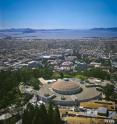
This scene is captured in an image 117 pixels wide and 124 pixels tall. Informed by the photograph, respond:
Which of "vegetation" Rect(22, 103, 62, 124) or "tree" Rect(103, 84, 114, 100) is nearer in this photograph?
"vegetation" Rect(22, 103, 62, 124)

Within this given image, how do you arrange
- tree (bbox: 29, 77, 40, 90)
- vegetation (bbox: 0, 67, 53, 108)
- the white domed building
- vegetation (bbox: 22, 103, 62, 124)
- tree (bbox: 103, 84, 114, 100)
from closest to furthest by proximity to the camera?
vegetation (bbox: 22, 103, 62, 124) < vegetation (bbox: 0, 67, 53, 108) < tree (bbox: 103, 84, 114, 100) < the white domed building < tree (bbox: 29, 77, 40, 90)

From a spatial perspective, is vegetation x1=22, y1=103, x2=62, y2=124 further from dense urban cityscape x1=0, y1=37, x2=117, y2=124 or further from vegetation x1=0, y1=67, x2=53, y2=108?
vegetation x1=0, y1=67, x2=53, y2=108

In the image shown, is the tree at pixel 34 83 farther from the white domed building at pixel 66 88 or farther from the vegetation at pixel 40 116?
the vegetation at pixel 40 116

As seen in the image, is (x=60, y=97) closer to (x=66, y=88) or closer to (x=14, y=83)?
(x=66, y=88)

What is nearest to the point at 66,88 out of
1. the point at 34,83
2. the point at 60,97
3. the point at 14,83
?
the point at 60,97

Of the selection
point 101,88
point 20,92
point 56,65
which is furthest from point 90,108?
point 56,65

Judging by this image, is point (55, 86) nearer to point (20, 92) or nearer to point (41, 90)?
point (41, 90)

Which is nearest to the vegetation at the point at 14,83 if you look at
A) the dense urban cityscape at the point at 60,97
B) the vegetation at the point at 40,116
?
the dense urban cityscape at the point at 60,97

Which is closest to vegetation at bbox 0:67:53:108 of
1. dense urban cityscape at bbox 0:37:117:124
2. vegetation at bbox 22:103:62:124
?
dense urban cityscape at bbox 0:37:117:124

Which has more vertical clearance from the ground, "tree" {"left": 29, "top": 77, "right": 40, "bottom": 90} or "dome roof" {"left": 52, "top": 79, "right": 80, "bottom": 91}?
"dome roof" {"left": 52, "top": 79, "right": 80, "bottom": 91}

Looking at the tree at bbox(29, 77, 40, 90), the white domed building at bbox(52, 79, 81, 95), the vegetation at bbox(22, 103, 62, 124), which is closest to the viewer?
the vegetation at bbox(22, 103, 62, 124)

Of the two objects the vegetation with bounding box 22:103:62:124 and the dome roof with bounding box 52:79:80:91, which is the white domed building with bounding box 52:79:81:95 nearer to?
the dome roof with bounding box 52:79:80:91
